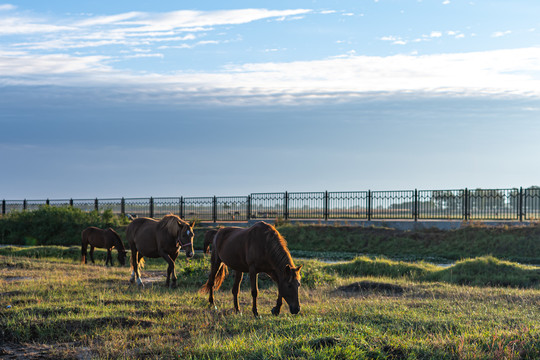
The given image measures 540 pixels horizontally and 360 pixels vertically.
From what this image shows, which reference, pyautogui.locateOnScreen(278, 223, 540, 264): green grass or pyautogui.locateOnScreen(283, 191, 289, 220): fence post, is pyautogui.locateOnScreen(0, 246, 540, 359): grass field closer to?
pyautogui.locateOnScreen(278, 223, 540, 264): green grass

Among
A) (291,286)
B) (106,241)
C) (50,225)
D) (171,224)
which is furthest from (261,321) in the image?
(50,225)

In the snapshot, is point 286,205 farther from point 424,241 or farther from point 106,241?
point 106,241

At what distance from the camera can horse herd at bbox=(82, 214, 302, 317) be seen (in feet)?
31.4

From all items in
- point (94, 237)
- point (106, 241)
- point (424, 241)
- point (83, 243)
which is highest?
point (94, 237)

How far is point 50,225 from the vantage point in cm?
3462

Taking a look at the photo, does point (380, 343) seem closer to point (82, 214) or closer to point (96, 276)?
point (96, 276)

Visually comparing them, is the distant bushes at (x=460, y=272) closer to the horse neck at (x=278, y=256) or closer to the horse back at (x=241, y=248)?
the horse back at (x=241, y=248)

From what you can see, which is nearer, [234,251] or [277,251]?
[277,251]

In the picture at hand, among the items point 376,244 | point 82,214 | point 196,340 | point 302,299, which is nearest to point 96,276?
point 302,299

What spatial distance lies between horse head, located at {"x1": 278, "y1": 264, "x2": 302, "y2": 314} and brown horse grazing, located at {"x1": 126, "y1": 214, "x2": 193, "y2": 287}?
15.6 feet

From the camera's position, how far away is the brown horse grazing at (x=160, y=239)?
14203mm

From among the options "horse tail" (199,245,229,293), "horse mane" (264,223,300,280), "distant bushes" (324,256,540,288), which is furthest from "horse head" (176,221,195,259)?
"distant bushes" (324,256,540,288)

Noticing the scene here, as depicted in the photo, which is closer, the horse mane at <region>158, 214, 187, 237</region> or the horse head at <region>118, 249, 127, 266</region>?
the horse mane at <region>158, 214, 187, 237</region>

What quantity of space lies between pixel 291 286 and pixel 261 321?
0.77 metres
